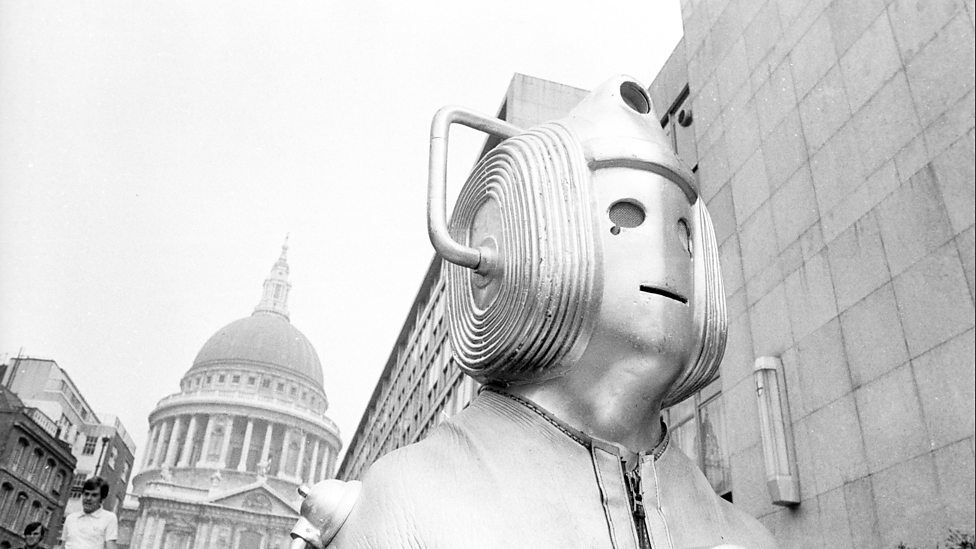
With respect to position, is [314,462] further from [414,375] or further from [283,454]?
[414,375]

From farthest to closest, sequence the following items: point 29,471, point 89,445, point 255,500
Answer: point 255,500
point 89,445
point 29,471

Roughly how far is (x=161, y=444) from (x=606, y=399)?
67015 mm

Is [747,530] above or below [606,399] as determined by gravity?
below

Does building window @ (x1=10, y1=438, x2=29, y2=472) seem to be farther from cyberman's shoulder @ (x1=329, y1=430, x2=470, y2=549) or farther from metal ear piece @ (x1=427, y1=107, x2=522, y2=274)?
cyberman's shoulder @ (x1=329, y1=430, x2=470, y2=549)

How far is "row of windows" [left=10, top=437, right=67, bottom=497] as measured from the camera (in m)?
33.0

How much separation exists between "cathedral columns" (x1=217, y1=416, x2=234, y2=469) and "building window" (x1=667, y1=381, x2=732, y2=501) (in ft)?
184

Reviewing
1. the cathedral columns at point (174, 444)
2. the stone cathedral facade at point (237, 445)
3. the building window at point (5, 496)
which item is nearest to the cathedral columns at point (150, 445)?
the stone cathedral facade at point (237, 445)

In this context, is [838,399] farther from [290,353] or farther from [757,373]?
[290,353]

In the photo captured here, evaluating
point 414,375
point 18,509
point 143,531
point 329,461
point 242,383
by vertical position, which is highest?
point 242,383

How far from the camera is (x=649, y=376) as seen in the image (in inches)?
93.0

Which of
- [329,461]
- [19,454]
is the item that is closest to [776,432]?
[19,454]

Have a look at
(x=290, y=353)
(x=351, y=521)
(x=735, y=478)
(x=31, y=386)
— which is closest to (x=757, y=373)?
(x=735, y=478)

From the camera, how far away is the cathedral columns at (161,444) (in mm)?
60344

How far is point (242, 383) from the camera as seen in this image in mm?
66188
